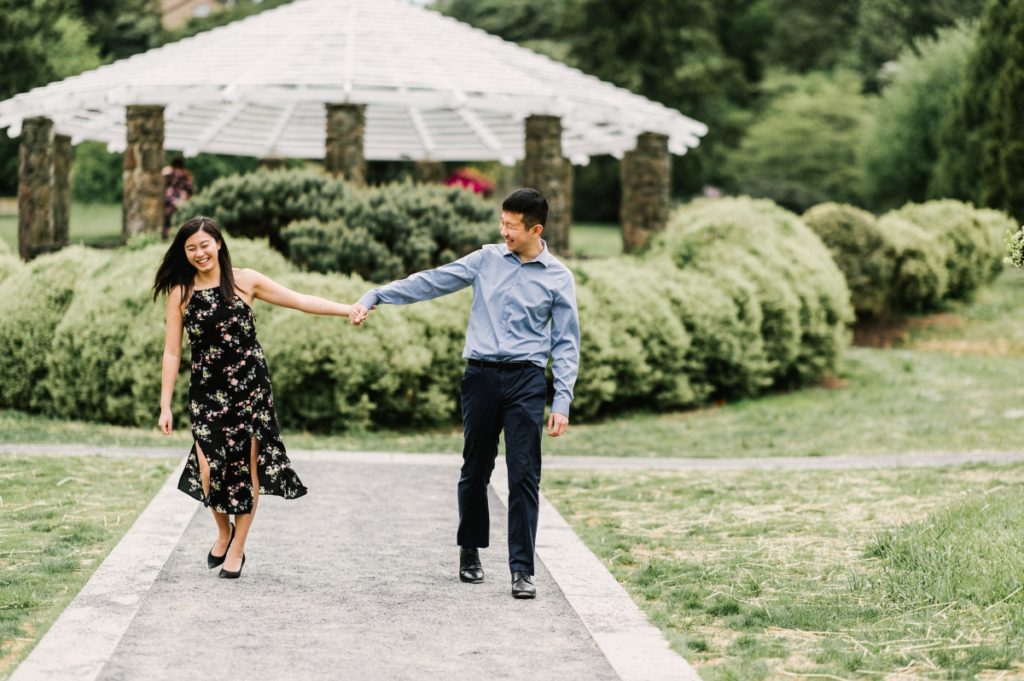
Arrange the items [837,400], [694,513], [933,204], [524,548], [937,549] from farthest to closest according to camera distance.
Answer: [933,204] → [837,400] → [694,513] → [937,549] → [524,548]

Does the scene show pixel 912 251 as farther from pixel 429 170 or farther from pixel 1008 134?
pixel 429 170

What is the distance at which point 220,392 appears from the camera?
6.28 meters

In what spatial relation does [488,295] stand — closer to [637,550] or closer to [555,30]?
[637,550]

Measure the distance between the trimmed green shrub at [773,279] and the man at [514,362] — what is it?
366 inches

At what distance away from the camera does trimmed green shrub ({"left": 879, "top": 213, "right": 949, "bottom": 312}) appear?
73.7 feet

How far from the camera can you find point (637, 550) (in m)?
7.31

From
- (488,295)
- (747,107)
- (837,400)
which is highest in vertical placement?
(747,107)

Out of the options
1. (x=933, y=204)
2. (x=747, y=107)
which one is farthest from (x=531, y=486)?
(x=747, y=107)

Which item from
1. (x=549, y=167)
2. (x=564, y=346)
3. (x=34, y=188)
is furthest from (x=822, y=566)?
(x=34, y=188)

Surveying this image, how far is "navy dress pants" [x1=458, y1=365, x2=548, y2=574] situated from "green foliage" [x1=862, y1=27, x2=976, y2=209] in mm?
34996

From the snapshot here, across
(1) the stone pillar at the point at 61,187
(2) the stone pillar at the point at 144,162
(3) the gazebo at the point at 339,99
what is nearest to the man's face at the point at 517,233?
(3) the gazebo at the point at 339,99

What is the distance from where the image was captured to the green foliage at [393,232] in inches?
559

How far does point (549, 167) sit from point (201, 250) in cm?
1283

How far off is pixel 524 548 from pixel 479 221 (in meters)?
10.0
